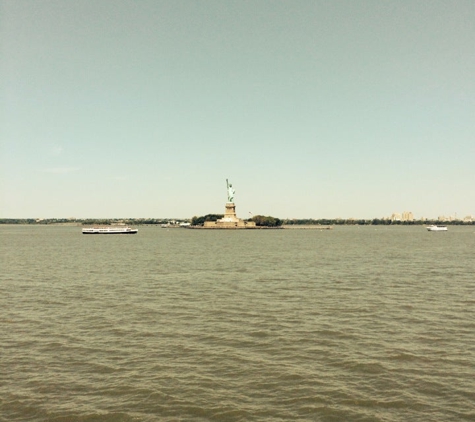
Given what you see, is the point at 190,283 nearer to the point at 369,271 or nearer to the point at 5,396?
the point at 369,271

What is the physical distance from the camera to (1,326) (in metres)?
18.4

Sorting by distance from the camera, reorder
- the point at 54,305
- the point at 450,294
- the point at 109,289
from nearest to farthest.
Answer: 1. the point at 54,305
2. the point at 450,294
3. the point at 109,289

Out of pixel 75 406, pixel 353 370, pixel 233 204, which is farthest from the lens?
pixel 233 204

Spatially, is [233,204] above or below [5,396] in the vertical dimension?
above

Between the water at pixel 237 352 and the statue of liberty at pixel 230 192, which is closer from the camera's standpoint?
the water at pixel 237 352

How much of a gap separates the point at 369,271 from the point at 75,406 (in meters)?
32.4

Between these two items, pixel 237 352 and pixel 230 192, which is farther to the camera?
pixel 230 192

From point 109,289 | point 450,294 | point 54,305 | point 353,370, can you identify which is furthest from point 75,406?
point 450,294

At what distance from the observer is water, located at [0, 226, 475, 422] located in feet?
35.7

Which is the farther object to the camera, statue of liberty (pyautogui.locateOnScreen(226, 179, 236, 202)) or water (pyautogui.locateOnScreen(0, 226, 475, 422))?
statue of liberty (pyautogui.locateOnScreen(226, 179, 236, 202))

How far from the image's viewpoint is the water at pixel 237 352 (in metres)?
10.9

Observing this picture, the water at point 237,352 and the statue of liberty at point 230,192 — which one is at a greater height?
the statue of liberty at point 230,192

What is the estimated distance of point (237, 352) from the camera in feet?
49.6

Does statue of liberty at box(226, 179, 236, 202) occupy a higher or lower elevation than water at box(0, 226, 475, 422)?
higher
